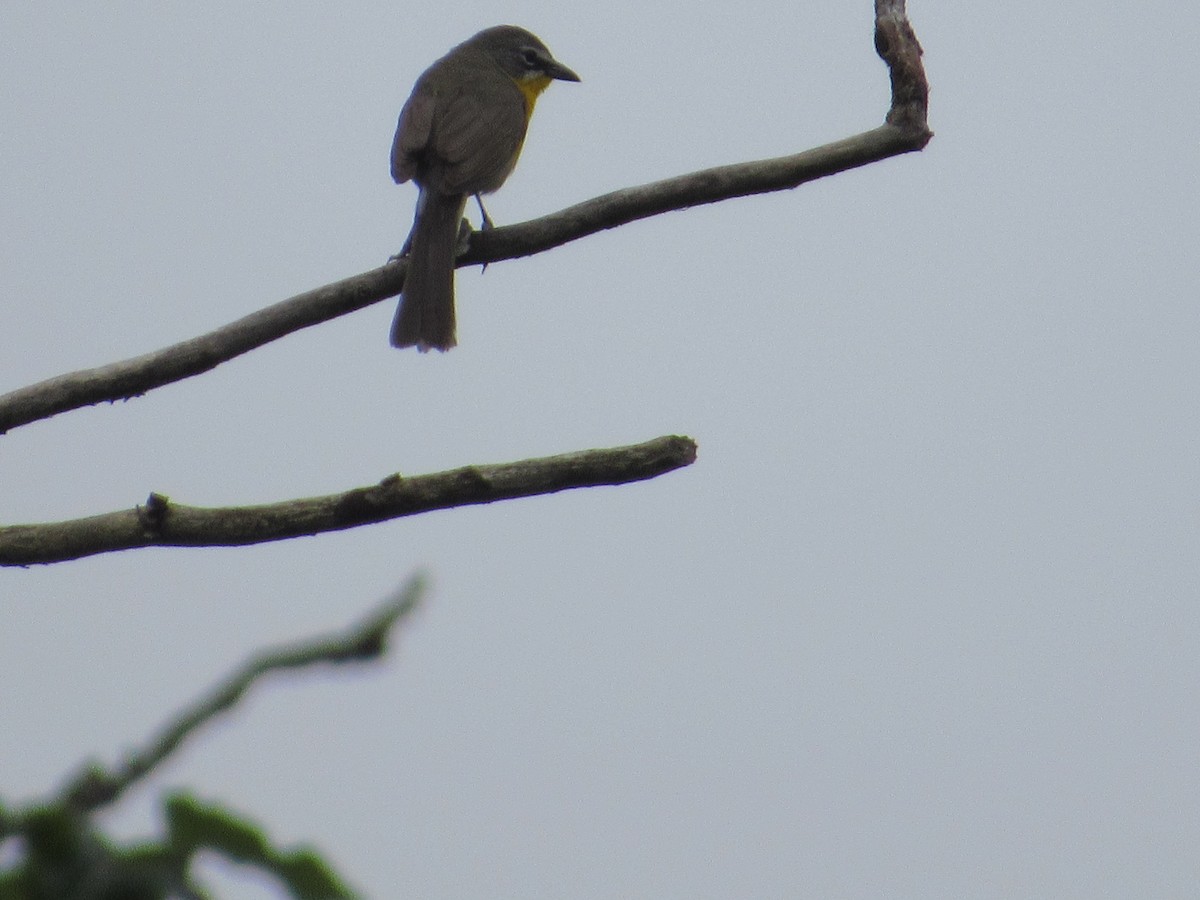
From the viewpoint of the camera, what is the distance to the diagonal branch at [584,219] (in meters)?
4.23

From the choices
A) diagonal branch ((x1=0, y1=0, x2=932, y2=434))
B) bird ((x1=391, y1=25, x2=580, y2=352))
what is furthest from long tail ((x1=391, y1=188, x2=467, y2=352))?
diagonal branch ((x1=0, y1=0, x2=932, y2=434))

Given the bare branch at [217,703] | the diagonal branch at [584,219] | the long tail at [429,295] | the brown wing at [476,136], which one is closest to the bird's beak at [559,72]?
the brown wing at [476,136]

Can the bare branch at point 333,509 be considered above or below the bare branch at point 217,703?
above

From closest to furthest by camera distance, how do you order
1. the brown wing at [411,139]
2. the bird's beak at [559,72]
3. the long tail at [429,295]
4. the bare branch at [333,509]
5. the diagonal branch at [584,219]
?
1. the bare branch at [333,509]
2. the diagonal branch at [584,219]
3. the long tail at [429,295]
4. the brown wing at [411,139]
5. the bird's beak at [559,72]

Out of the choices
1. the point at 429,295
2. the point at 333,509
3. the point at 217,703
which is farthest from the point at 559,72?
the point at 217,703

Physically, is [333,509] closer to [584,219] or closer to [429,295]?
[584,219]

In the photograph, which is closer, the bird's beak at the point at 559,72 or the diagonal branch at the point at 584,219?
the diagonal branch at the point at 584,219

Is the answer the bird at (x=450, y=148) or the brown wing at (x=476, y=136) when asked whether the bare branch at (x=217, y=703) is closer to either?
the bird at (x=450, y=148)

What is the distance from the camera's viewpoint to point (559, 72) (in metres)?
8.48

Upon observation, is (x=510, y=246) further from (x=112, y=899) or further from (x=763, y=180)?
(x=112, y=899)

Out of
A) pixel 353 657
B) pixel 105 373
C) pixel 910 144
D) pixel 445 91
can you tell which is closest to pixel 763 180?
pixel 910 144

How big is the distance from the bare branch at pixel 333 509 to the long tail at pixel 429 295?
2.02 m

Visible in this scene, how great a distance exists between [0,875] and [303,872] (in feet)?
0.43

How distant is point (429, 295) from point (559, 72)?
3.26 metres
